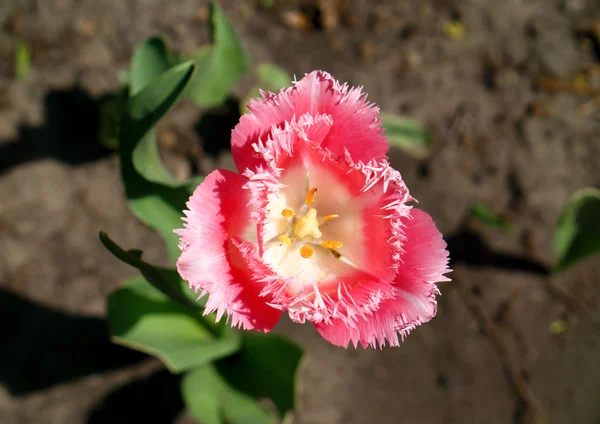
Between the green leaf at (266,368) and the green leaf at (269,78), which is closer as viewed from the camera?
the green leaf at (266,368)

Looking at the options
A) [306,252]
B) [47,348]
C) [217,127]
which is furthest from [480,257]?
[47,348]

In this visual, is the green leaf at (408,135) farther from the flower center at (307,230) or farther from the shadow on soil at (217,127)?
the flower center at (307,230)

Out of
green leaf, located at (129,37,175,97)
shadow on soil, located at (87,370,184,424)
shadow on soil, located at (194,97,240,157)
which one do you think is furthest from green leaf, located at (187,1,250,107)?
shadow on soil, located at (87,370,184,424)

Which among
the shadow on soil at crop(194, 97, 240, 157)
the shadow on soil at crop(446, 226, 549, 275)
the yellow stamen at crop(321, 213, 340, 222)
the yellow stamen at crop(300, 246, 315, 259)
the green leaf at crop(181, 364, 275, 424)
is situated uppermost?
the yellow stamen at crop(321, 213, 340, 222)

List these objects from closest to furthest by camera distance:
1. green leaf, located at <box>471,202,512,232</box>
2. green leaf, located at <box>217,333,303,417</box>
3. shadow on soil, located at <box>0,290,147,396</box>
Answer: green leaf, located at <box>217,333,303,417</box>, shadow on soil, located at <box>0,290,147,396</box>, green leaf, located at <box>471,202,512,232</box>

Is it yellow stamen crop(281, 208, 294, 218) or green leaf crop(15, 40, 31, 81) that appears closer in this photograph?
yellow stamen crop(281, 208, 294, 218)

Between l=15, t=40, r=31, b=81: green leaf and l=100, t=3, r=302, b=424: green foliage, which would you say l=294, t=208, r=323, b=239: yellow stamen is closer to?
l=100, t=3, r=302, b=424: green foliage

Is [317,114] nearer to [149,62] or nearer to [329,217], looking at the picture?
[329,217]

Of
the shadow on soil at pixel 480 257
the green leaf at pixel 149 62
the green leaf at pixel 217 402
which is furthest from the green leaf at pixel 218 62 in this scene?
the shadow on soil at pixel 480 257
